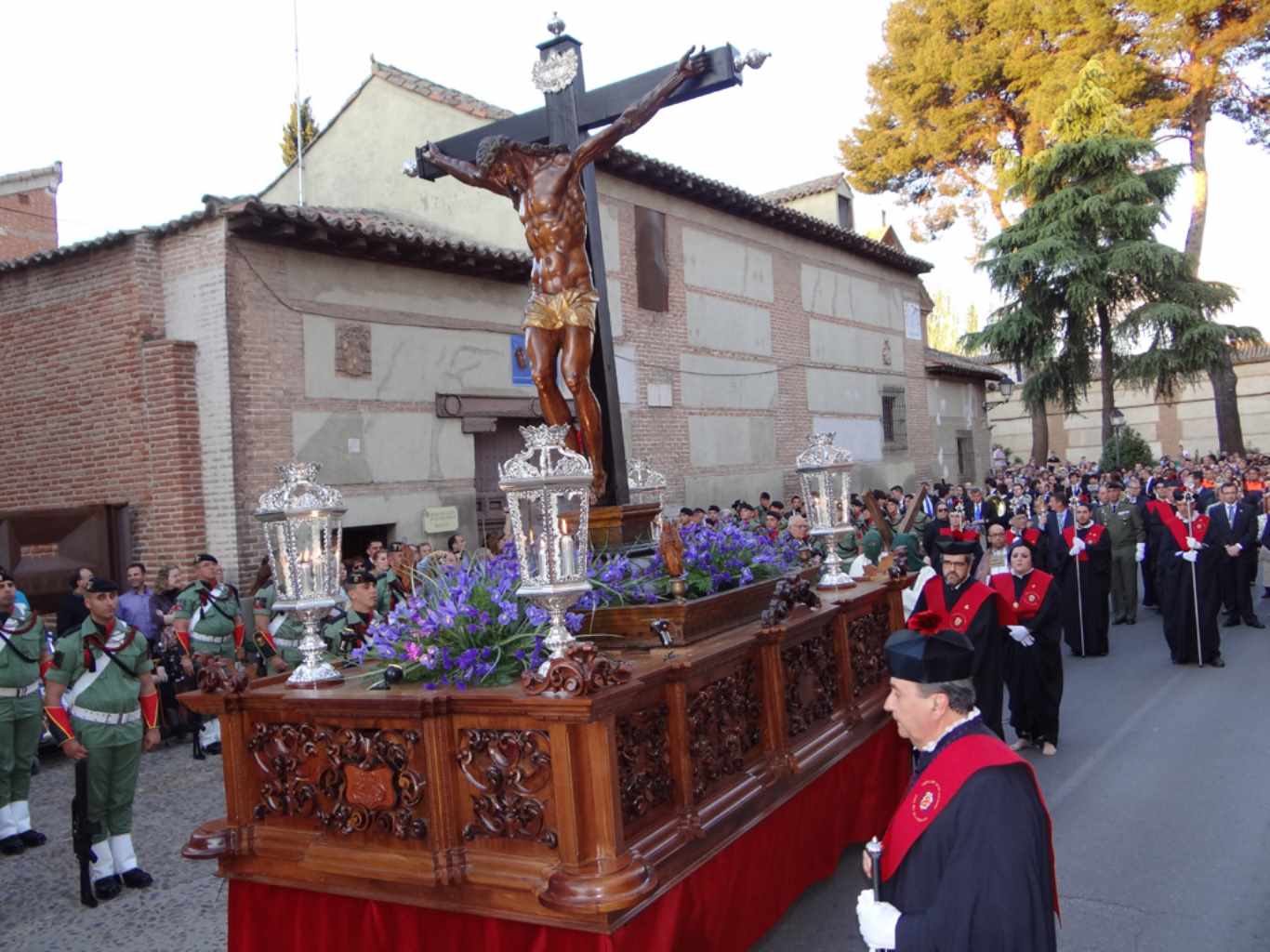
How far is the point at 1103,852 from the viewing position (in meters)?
5.64

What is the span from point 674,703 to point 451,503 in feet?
33.3

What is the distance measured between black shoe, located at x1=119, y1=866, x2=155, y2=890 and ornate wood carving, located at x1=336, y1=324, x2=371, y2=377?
24.6ft

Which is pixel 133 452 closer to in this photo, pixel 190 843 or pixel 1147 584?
pixel 190 843

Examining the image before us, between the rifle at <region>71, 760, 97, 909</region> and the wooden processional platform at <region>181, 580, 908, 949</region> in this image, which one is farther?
the rifle at <region>71, 760, 97, 909</region>

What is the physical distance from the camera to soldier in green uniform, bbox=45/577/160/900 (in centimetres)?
568

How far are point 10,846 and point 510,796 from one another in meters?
4.94

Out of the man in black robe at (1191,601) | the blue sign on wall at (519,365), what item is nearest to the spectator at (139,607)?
the blue sign on wall at (519,365)

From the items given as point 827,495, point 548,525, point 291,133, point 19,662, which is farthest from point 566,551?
point 291,133

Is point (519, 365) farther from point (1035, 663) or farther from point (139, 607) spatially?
point (1035, 663)

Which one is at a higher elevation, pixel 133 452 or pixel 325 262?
pixel 325 262

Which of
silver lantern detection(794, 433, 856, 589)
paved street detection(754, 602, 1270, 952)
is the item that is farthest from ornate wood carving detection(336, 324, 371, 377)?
paved street detection(754, 602, 1270, 952)

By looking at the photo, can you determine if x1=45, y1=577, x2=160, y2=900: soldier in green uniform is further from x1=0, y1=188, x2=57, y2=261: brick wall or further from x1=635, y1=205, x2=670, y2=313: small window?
x1=0, y1=188, x2=57, y2=261: brick wall

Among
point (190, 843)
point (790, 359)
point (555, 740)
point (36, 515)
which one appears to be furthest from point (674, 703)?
point (790, 359)

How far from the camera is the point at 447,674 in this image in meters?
3.84
